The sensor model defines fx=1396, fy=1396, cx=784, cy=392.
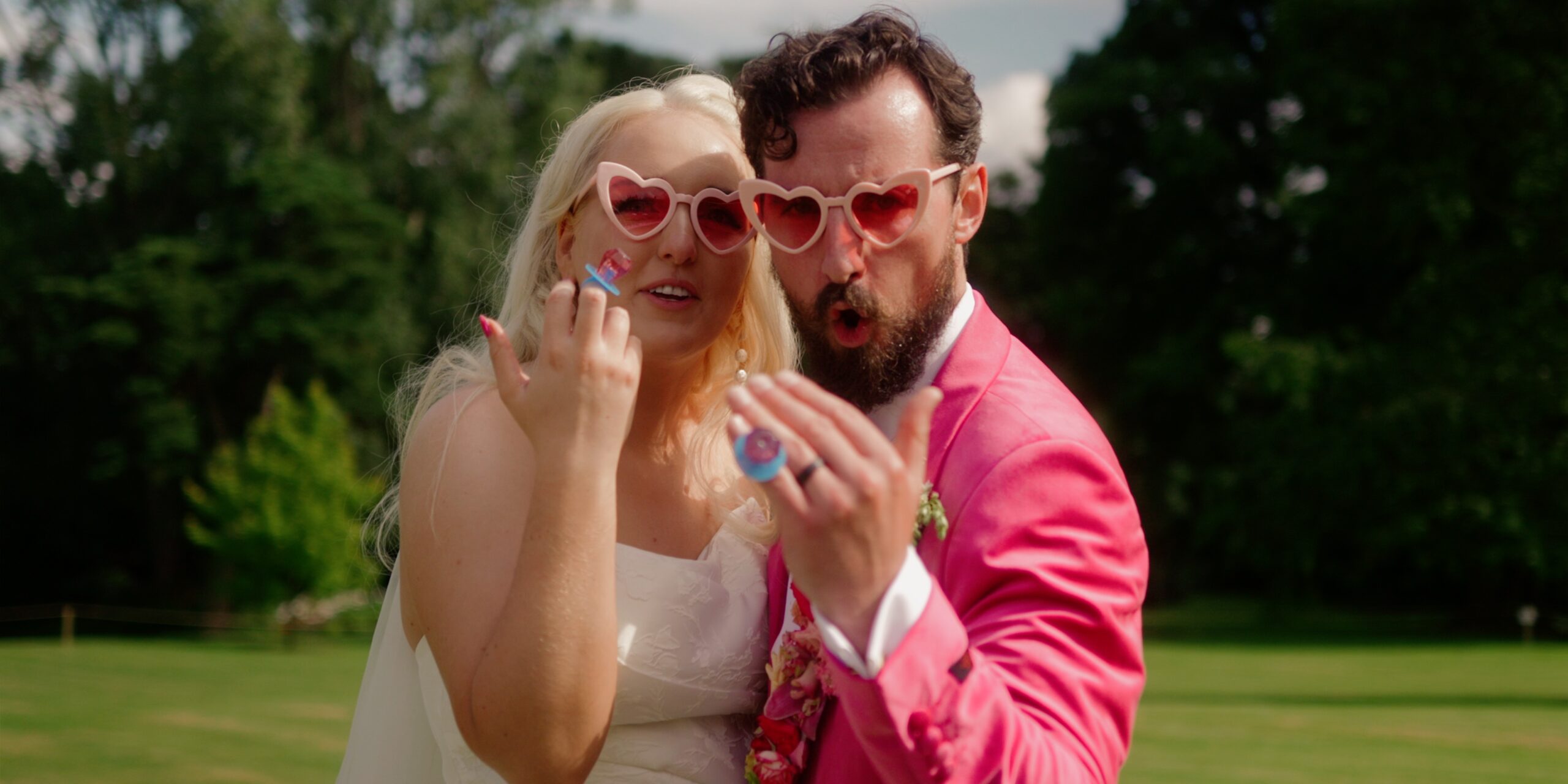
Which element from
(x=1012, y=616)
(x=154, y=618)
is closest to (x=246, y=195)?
(x=154, y=618)

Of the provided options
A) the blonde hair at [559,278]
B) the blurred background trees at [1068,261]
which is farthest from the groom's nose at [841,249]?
the blurred background trees at [1068,261]

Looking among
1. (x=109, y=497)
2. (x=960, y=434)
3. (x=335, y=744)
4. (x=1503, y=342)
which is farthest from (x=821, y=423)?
(x=109, y=497)

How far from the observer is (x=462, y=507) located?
128 inches

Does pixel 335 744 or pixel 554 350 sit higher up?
pixel 554 350

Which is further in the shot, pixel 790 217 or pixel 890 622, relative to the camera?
pixel 790 217

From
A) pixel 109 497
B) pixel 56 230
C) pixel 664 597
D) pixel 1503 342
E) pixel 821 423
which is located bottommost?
pixel 109 497

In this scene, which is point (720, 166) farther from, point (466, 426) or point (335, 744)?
point (335, 744)

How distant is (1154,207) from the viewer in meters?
39.6

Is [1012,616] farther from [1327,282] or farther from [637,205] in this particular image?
[1327,282]

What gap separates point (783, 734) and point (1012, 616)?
917 millimetres

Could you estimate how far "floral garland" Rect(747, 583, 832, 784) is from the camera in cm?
299

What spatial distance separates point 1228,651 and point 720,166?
30.1 meters

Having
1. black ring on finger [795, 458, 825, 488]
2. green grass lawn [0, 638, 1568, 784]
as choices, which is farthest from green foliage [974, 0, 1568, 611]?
black ring on finger [795, 458, 825, 488]

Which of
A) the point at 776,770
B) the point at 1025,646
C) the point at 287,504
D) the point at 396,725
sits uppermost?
the point at 1025,646
